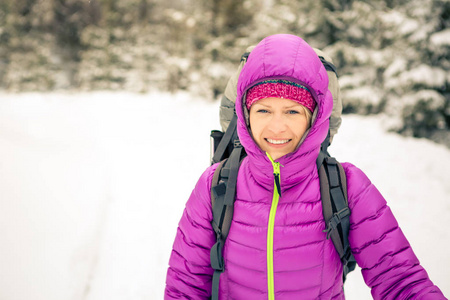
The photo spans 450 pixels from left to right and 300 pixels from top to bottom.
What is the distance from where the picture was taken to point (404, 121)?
26.6ft

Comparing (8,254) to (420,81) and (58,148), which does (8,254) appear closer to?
(58,148)

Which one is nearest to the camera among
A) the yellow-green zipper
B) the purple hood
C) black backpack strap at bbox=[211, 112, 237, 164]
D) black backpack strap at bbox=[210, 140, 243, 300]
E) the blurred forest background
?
the purple hood

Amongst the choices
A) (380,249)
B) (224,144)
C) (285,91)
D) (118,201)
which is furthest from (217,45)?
(380,249)

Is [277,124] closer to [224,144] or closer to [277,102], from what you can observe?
[277,102]

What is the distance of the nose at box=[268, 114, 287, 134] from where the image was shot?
1555 mm

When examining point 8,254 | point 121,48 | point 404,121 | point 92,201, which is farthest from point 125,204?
point 121,48

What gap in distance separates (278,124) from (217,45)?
1396 cm

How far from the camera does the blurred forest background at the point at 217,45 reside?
7828 millimetres

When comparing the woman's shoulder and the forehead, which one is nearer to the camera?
the forehead

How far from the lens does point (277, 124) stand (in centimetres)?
156

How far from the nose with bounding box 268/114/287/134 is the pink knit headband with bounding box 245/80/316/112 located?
4.4 inches

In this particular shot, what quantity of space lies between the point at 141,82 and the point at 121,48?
295 centimetres

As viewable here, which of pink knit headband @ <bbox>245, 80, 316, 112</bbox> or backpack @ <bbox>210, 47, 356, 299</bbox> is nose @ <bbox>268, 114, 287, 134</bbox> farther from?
backpack @ <bbox>210, 47, 356, 299</bbox>

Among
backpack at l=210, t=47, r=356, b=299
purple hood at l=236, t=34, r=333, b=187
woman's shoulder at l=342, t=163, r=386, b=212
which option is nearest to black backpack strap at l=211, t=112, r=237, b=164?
backpack at l=210, t=47, r=356, b=299
